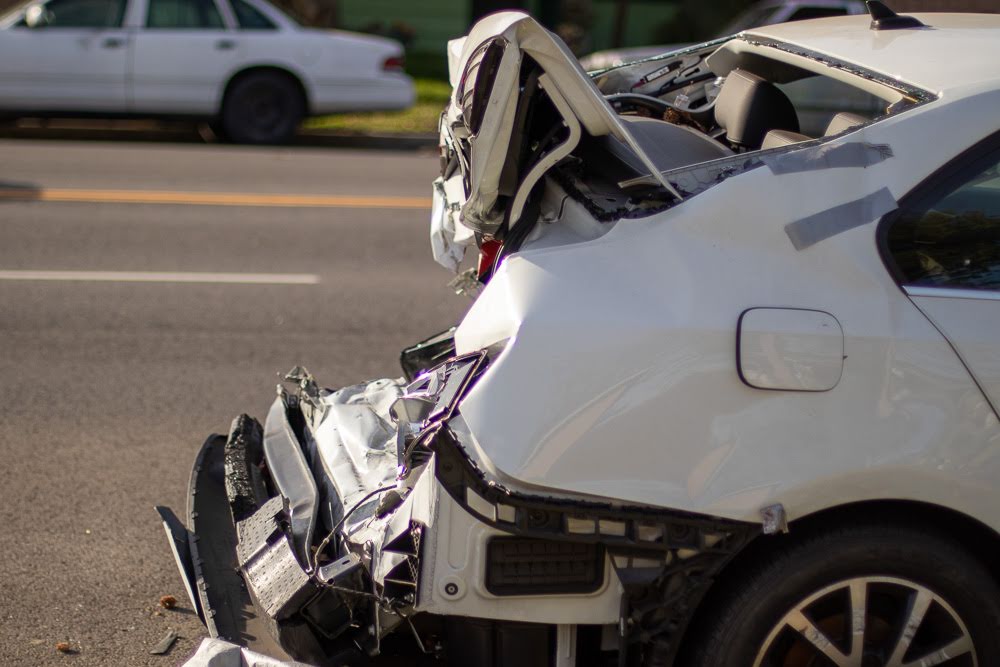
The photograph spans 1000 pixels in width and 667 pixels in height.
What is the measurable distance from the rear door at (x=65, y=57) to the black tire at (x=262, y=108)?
128 centimetres

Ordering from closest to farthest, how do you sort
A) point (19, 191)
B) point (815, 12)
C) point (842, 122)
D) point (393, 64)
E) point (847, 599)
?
point (847, 599) → point (842, 122) → point (19, 191) → point (393, 64) → point (815, 12)

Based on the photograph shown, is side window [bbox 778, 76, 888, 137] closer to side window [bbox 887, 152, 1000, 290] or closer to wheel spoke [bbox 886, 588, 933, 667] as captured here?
side window [bbox 887, 152, 1000, 290]

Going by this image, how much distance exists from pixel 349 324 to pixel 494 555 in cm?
452

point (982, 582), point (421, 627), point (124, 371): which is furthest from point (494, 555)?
point (124, 371)

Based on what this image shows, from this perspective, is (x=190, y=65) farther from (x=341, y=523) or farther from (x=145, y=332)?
(x=341, y=523)

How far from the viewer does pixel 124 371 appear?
622 cm

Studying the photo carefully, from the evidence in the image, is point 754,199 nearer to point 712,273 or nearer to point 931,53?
point 712,273

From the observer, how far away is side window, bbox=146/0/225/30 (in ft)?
45.0

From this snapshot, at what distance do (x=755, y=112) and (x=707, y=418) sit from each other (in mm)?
1648

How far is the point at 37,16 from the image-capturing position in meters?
13.4

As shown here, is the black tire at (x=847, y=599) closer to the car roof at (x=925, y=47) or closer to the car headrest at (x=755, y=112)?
the car roof at (x=925, y=47)

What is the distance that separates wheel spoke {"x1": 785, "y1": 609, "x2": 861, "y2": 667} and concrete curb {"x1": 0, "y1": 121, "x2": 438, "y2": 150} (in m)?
12.7

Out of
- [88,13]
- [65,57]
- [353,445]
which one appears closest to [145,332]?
[353,445]

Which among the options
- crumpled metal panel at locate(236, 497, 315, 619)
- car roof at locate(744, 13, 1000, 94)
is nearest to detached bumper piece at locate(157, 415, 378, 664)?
crumpled metal panel at locate(236, 497, 315, 619)
